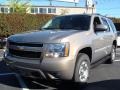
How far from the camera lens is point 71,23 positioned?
8586 millimetres

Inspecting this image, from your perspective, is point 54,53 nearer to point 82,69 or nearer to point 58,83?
point 82,69

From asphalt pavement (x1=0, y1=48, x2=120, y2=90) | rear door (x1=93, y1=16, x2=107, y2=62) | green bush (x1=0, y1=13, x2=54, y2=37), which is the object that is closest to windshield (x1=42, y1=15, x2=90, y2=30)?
rear door (x1=93, y1=16, x2=107, y2=62)

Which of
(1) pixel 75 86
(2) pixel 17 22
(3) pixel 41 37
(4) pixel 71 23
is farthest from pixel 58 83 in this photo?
(2) pixel 17 22

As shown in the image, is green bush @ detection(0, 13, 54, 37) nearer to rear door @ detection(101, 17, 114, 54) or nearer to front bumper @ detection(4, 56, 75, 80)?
rear door @ detection(101, 17, 114, 54)

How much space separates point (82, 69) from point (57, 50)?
1074 millimetres

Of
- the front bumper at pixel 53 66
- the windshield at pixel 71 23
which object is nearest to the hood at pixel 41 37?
the front bumper at pixel 53 66

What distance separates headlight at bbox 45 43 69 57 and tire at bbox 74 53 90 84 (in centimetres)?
56

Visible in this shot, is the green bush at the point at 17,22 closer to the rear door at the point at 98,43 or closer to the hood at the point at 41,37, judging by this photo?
the rear door at the point at 98,43

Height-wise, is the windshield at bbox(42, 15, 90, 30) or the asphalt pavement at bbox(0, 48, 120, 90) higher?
the windshield at bbox(42, 15, 90, 30)

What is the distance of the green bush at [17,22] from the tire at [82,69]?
14749 millimetres

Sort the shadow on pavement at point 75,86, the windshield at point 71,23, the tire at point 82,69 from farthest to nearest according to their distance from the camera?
the windshield at point 71,23 < the shadow on pavement at point 75,86 < the tire at point 82,69

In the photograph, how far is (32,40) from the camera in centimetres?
692

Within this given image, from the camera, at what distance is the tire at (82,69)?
23.5 feet

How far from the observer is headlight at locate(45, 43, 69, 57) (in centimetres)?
674
